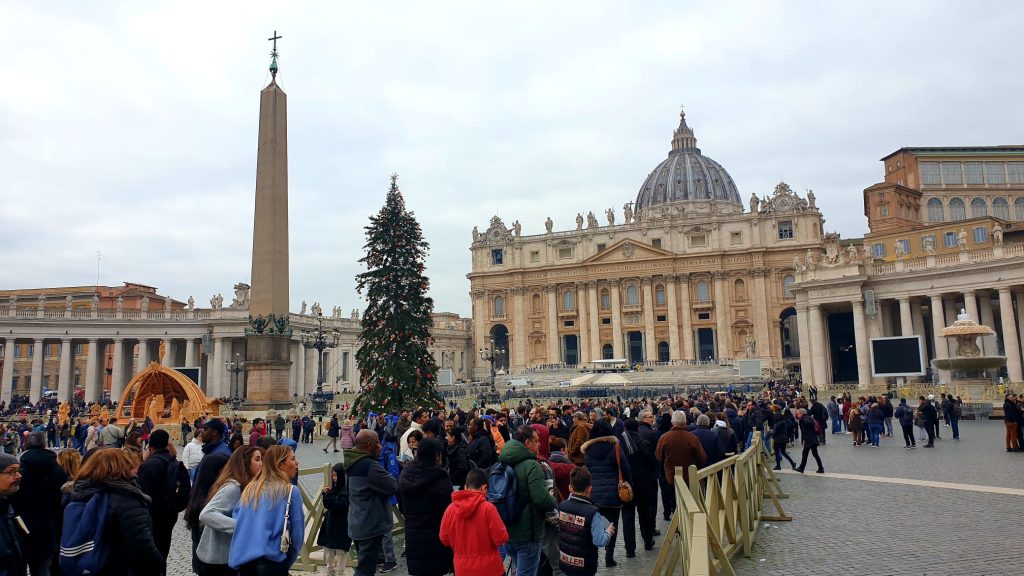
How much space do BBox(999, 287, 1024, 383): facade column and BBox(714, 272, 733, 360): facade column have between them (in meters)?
34.0

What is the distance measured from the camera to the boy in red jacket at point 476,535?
4.73 meters

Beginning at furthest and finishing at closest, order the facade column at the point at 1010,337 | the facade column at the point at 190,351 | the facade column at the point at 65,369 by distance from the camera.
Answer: the facade column at the point at 190,351 → the facade column at the point at 65,369 → the facade column at the point at 1010,337

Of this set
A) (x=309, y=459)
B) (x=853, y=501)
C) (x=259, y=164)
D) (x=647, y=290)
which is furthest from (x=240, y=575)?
(x=647, y=290)

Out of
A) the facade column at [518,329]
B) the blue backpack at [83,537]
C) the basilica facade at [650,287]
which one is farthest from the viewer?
the facade column at [518,329]

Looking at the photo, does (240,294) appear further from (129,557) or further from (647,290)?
(129,557)

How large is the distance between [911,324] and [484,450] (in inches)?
1393

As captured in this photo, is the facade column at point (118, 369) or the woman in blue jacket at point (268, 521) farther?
the facade column at point (118, 369)

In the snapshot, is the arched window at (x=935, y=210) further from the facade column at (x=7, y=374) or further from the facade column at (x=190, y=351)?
the facade column at (x=7, y=374)

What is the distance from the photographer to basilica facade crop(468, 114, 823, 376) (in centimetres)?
6731

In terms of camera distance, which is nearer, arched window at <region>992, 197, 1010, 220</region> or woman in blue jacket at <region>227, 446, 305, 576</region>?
woman in blue jacket at <region>227, 446, 305, 576</region>

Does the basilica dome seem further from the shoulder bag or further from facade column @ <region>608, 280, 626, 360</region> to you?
the shoulder bag

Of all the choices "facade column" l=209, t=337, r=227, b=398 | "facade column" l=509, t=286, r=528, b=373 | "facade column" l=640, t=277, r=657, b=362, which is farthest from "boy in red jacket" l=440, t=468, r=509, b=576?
"facade column" l=509, t=286, r=528, b=373

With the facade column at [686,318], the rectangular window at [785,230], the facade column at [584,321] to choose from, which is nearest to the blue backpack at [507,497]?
the facade column at [686,318]

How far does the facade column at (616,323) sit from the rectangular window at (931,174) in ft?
93.8
